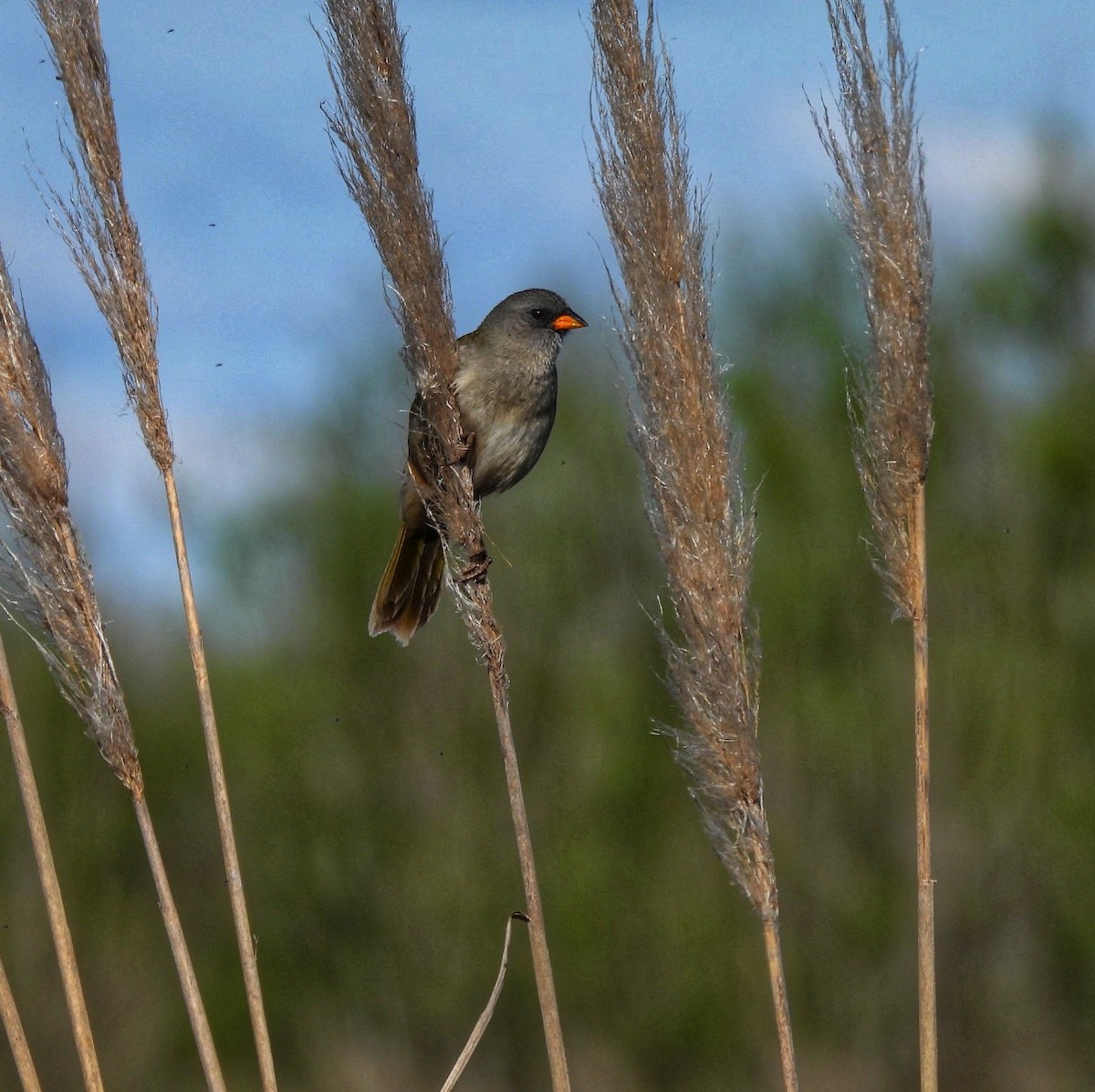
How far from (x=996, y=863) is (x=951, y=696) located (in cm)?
237

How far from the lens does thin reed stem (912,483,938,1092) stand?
2838mm

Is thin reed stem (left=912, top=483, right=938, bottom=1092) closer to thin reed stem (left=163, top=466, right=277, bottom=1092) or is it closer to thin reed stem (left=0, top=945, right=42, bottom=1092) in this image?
thin reed stem (left=163, top=466, right=277, bottom=1092)

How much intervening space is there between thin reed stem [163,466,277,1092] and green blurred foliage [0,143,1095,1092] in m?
13.7

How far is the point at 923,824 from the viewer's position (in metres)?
2.85

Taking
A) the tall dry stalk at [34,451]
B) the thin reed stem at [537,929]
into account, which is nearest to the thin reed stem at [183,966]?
the tall dry stalk at [34,451]

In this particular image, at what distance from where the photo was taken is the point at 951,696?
1853 cm

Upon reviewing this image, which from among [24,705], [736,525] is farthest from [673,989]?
[736,525]

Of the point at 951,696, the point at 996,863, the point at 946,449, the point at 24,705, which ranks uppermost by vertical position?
the point at 946,449

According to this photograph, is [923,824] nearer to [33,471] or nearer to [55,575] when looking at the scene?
[55,575]

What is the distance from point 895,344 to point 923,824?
3.01 feet

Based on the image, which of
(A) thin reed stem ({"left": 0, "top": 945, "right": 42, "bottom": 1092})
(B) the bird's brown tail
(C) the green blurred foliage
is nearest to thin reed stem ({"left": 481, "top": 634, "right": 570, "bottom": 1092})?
(A) thin reed stem ({"left": 0, "top": 945, "right": 42, "bottom": 1092})

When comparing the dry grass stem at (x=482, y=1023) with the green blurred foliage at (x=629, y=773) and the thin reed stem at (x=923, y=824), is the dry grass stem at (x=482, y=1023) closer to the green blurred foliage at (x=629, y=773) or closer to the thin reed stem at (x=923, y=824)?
the thin reed stem at (x=923, y=824)

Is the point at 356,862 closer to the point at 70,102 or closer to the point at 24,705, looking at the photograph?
the point at 24,705

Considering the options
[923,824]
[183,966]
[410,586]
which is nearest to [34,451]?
[183,966]
